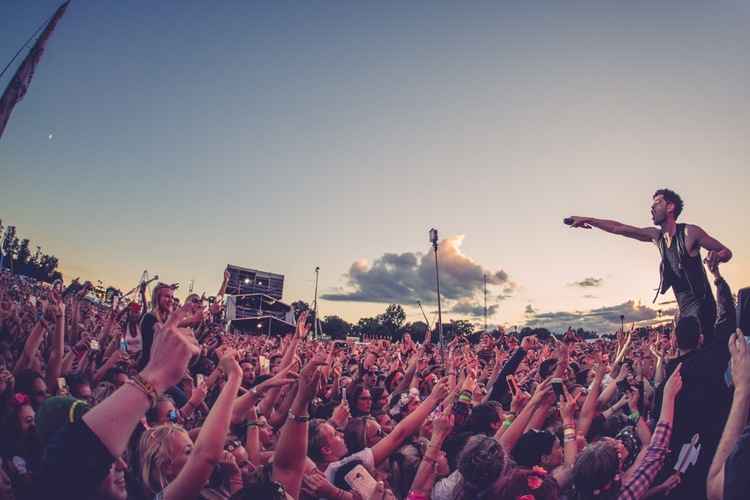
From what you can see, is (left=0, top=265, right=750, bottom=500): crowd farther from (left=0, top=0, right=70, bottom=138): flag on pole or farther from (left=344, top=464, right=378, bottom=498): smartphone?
(left=0, top=0, right=70, bottom=138): flag on pole

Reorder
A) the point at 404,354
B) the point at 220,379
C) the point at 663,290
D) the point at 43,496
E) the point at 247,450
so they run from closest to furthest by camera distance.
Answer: the point at 43,496 < the point at 247,450 < the point at 663,290 < the point at 220,379 < the point at 404,354

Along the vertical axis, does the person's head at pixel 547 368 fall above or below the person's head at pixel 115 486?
above

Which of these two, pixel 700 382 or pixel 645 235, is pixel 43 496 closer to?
pixel 700 382

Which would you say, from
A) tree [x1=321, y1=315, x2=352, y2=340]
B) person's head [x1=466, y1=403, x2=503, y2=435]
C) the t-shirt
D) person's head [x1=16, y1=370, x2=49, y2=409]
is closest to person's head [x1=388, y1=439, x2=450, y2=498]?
the t-shirt

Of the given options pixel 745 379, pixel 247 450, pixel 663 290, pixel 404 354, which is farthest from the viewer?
pixel 404 354

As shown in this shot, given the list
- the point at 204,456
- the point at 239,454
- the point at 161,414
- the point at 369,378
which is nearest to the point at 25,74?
the point at 161,414

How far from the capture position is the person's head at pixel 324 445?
370cm

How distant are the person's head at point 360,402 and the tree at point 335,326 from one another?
112 meters

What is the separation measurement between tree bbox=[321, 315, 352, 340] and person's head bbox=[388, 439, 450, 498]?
11305cm

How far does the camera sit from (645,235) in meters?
4.99

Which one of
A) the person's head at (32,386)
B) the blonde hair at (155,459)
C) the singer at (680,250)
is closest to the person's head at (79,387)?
the person's head at (32,386)

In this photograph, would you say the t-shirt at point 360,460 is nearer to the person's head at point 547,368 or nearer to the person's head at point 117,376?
the person's head at point 117,376

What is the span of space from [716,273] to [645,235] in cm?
82

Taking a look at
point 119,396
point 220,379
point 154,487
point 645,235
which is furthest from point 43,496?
point 645,235
